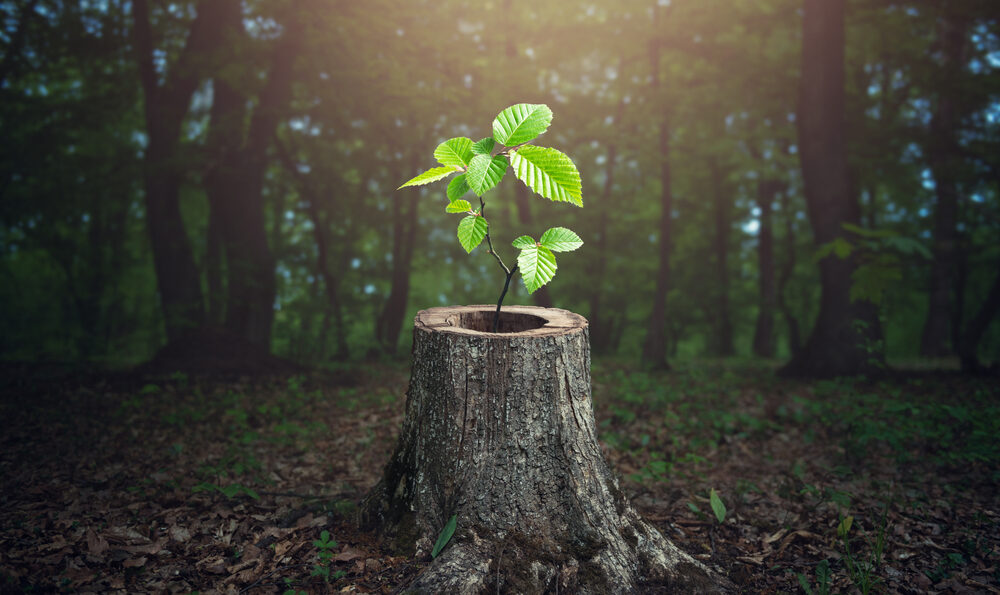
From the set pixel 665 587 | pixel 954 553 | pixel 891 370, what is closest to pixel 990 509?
pixel 954 553

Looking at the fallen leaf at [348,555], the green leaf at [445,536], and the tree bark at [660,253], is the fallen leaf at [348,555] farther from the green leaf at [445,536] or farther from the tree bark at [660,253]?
the tree bark at [660,253]

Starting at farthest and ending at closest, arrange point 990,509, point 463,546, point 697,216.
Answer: point 697,216 < point 990,509 < point 463,546

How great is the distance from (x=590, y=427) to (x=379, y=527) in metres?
1.26

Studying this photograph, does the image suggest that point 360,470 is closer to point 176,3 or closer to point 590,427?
point 590,427

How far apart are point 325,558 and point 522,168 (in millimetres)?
2082

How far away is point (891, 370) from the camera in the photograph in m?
7.91

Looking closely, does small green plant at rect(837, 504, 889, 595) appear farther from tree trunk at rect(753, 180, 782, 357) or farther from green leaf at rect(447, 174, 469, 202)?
tree trunk at rect(753, 180, 782, 357)

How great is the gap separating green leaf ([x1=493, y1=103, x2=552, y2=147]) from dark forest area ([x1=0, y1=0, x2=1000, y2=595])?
2 cm

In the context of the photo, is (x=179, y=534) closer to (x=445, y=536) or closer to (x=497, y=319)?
(x=445, y=536)

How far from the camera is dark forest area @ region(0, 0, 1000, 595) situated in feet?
8.47

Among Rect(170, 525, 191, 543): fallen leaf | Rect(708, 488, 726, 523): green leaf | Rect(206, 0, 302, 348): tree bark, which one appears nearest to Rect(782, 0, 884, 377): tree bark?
Rect(708, 488, 726, 523): green leaf

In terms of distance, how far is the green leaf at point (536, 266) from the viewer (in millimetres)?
2281

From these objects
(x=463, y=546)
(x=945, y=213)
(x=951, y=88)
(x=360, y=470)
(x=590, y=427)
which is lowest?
(x=360, y=470)

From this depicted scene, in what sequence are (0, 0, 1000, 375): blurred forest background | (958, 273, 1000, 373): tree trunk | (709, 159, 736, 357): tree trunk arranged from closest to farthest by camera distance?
1. (958, 273, 1000, 373): tree trunk
2. (0, 0, 1000, 375): blurred forest background
3. (709, 159, 736, 357): tree trunk
